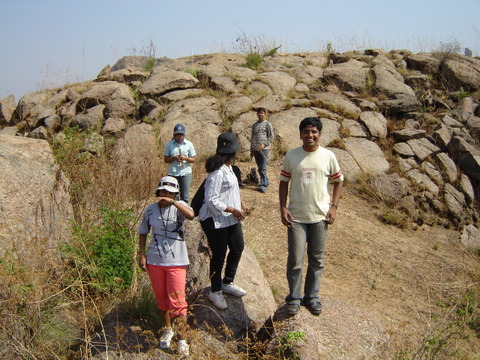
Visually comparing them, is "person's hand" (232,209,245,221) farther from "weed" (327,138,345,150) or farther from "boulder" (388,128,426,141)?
"boulder" (388,128,426,141)

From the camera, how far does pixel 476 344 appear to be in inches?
210

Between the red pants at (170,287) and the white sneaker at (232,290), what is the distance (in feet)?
1.88

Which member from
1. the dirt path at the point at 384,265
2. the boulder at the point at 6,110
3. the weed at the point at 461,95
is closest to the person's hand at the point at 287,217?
the dirt path at the point at 384,265

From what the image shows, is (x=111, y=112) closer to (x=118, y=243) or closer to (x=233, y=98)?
(x=233, y=98)

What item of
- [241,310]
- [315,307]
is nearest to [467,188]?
Result: [315,307]

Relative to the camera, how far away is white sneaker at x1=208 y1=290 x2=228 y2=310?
12.7 feet

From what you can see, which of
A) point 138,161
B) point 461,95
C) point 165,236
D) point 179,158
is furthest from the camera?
point 461,95

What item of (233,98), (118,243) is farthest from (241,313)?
(233,98)

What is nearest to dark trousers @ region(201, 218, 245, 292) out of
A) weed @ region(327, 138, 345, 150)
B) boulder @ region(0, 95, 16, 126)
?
weed @ region(327, 138, 345, 150)

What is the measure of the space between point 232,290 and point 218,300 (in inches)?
7.6

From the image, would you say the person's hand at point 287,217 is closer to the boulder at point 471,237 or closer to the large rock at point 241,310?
the large rock at point 241,310

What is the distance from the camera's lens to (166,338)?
11.4 ft

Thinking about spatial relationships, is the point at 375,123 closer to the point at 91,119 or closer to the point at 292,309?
the point at 91,119

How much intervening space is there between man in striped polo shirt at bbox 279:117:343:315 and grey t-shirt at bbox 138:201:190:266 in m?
0.92
